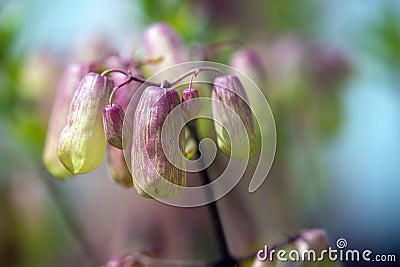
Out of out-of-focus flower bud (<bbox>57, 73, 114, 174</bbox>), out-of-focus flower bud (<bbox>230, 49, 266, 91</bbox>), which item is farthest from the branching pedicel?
out-of-focus flower bud (<bbox>230, 49, 266, 91</bbox>)

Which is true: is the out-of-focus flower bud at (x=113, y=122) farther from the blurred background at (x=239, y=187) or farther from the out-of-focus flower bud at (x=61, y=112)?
the blurred background at (x=239, y=187)

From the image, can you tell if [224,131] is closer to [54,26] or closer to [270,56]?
[270,56]

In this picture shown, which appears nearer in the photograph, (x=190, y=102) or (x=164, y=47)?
(x=190, y=102)

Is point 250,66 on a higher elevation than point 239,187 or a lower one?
higher

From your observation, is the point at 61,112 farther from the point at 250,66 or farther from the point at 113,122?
the point at 250,66

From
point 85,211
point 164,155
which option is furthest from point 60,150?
point 85,211
